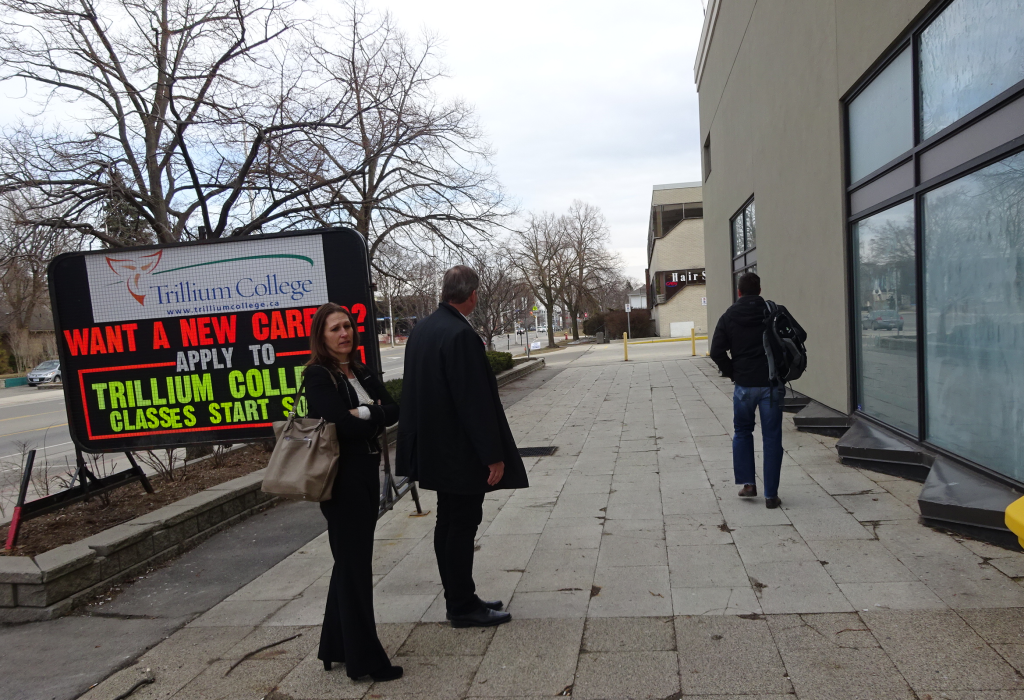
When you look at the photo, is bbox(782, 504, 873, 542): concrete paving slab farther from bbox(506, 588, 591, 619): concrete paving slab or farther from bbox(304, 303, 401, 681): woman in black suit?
bbox(304, 303, 401, 681): woman in black suit

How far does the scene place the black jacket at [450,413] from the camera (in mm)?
3342

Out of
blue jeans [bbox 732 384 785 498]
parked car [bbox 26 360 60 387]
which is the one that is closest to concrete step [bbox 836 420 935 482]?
blue jeans [bbox 732 384 785 498]

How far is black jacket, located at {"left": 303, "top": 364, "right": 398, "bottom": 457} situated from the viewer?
3.10 meters

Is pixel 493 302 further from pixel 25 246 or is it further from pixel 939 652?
pixel 939 652

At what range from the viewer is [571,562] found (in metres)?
4.51

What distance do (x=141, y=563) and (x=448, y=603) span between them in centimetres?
265

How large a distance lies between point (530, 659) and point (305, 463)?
1.38 m

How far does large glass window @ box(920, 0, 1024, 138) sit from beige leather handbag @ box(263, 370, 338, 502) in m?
4.74

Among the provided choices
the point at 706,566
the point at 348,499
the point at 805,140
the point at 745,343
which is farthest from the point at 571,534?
the point at 805,140

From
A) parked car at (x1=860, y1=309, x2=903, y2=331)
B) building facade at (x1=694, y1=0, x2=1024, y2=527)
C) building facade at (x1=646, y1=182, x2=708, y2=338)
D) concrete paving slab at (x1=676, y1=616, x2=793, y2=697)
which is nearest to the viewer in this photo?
concrete paving slab at (x1=676, y1=616, x2=793, y2=697)

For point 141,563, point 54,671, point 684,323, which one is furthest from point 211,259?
point 684,323

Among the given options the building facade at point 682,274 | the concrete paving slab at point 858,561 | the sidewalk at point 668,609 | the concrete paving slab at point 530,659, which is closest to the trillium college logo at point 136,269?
the sidewalk at point 668,609

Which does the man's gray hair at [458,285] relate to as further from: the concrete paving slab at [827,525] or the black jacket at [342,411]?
the concrete paving slab at [827,525]

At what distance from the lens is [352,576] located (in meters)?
3.17
